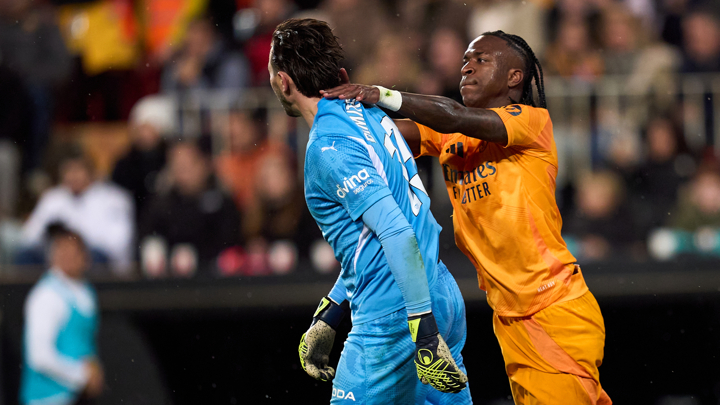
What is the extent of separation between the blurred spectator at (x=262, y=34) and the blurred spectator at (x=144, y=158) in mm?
969

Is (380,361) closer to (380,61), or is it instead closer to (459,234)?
(459,234)

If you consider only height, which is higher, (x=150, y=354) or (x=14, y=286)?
(x=14, y=286)

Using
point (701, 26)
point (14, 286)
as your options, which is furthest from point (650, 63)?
point (14, 286)

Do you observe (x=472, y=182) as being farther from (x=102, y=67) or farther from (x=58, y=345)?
(x=102, y=67)

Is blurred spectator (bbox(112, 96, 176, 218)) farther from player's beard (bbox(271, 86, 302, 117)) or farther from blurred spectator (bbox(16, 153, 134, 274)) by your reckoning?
player's beard (bbox(271, 86, 302, 117))

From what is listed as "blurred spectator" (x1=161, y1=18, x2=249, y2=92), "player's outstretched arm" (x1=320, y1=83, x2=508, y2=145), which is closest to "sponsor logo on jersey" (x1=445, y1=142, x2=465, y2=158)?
"player's outstretched arm" (x1=320, y1=83, x2=508, y2=145)

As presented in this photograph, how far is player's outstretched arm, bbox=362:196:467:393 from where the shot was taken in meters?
2.91

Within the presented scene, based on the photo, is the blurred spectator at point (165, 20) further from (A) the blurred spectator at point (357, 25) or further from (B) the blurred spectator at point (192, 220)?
(B) the blurred spectator at point (192, 220)

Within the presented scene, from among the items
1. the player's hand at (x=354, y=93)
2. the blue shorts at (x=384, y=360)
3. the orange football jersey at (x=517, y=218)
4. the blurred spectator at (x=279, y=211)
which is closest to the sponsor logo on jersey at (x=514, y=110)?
the orange football jersey at (x=517, y=218)

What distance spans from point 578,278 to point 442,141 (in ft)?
3.05

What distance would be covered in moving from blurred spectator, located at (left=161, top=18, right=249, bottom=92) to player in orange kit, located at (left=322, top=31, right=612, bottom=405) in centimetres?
513

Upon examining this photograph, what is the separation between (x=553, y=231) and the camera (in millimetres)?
3750

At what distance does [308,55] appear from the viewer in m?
3.22

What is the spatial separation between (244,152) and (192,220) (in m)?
0.93
